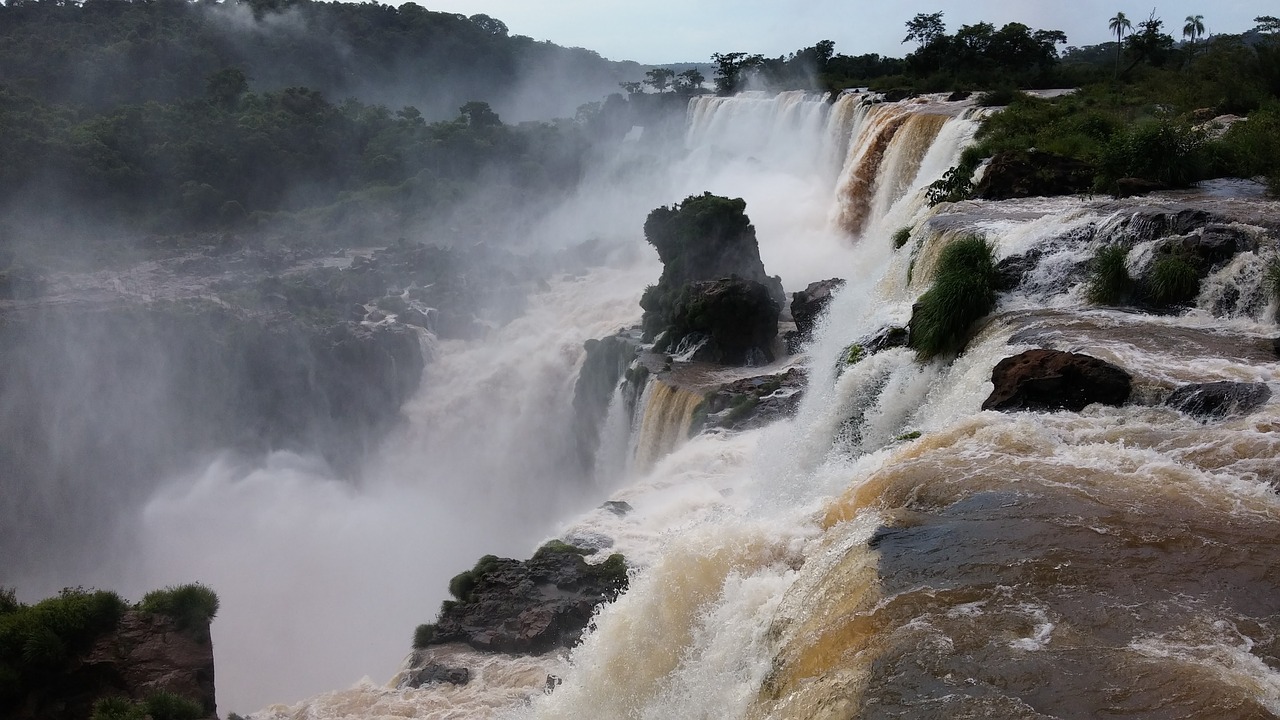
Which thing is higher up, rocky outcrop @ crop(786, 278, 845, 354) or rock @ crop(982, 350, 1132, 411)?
rock @ crop(982, 350, 1132, 411)

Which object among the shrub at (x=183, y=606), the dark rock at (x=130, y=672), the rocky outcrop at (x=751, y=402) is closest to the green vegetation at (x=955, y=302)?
the rocky outcrop at (x=751, y=402)

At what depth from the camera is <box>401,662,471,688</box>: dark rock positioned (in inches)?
432

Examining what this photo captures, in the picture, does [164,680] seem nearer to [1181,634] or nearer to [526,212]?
[1181,634]

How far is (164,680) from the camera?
11094 mm

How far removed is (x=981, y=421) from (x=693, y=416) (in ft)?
33.2

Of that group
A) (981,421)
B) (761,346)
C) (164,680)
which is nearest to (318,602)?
(164,680)

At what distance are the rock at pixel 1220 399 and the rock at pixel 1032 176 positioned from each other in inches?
340

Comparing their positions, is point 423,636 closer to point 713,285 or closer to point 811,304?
point 811,304

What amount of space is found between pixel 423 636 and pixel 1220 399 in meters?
9.97

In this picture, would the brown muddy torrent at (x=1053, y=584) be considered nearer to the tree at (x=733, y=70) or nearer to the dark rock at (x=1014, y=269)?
the dark rock at (x=1014, y=269)

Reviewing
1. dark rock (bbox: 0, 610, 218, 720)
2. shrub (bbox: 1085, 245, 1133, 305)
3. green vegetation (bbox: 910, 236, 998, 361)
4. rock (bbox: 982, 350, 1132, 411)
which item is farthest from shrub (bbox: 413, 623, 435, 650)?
shrub (bbox: 1085, 245, 1133, 305)

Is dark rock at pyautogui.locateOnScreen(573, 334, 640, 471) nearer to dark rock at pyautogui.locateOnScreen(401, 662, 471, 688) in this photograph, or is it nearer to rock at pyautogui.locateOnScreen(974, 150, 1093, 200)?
rock at pyautogui.locateOnScreen(974, 150, 1093, 200)

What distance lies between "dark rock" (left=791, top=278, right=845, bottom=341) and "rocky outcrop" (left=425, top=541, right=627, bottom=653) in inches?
360

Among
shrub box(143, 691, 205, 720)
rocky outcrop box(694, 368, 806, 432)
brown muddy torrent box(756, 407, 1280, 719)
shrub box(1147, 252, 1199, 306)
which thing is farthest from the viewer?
rocky outcrop box(694, 368, 806, 432)
